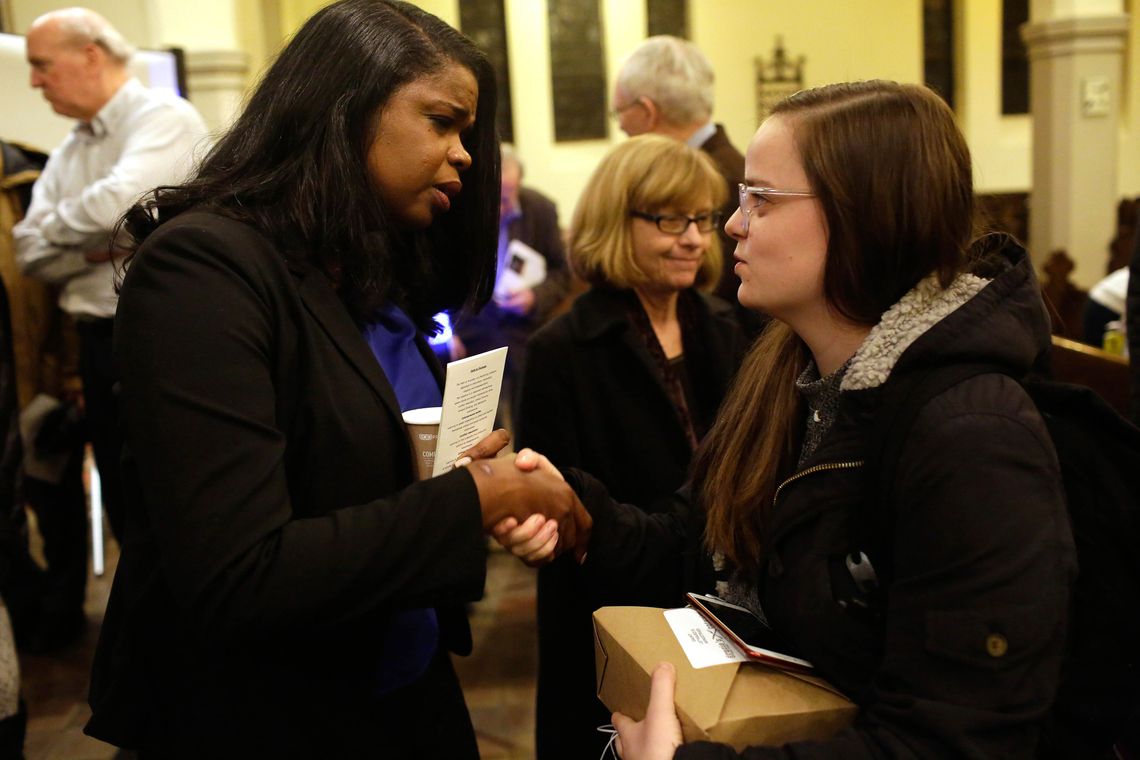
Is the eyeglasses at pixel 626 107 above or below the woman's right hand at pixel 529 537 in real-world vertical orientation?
above

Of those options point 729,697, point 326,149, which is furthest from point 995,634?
point 326,149

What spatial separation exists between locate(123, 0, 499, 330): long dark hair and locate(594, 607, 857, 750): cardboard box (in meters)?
0.61

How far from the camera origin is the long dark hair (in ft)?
4.75

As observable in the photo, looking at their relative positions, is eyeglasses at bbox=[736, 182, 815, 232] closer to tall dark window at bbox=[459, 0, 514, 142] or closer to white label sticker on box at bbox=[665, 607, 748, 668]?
white label sticker on box at bbox=[665, 607, 748, 668]

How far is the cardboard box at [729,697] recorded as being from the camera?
124 cm

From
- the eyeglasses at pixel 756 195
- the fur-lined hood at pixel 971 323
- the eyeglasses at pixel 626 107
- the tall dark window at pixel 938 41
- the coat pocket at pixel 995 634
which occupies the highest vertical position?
the tall dark window at pixel 938 41

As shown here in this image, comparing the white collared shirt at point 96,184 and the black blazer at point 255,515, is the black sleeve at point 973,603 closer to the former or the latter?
the black blazer at point 255,515

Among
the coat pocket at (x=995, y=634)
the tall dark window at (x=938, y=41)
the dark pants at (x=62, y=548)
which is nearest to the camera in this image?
the coat pocket at (x=995, y=634)

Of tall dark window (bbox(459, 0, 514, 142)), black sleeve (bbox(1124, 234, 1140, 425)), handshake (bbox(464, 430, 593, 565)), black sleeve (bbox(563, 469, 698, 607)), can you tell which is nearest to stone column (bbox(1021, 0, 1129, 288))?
black sleeve (bbox(1124, 234, 1140, 425))

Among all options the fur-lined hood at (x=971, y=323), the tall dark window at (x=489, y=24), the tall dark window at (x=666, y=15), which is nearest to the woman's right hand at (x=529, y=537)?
the fur-lined hood at (x=971, y=323)

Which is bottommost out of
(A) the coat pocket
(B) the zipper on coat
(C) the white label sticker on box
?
(C) the white label sticker on box

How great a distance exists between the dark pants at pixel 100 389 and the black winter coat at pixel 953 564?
3074 mm

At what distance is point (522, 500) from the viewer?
1.46 meters

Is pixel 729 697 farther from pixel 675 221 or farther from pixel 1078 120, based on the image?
pixel 1078 120
